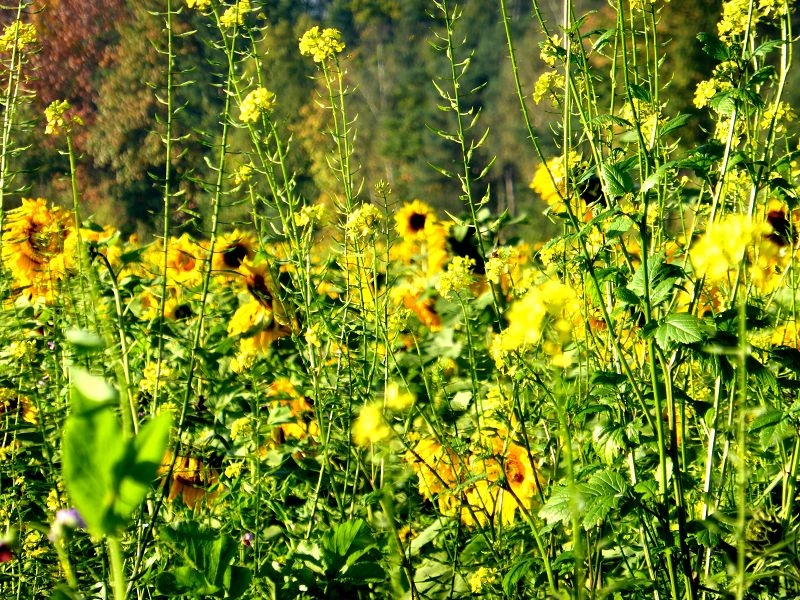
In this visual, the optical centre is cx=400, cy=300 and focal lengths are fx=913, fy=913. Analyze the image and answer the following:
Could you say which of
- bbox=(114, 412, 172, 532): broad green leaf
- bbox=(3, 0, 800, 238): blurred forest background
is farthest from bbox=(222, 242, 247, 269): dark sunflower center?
bbox=(114, 412, 172, 532): broad green leaf

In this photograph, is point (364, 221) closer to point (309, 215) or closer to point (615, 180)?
point (309, 215)

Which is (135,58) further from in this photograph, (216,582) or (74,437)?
(74,437)

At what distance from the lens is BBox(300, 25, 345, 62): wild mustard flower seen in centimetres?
239

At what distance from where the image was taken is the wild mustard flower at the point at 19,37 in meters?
2.33

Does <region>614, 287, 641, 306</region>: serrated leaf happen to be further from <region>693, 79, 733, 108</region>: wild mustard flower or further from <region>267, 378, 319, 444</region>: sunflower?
<region>267, 378, 319, 444</region>: sunflower

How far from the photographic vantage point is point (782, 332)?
2.35 m

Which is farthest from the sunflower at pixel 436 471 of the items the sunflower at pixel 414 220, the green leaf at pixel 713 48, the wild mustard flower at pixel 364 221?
the sunflower at pixel 414 220

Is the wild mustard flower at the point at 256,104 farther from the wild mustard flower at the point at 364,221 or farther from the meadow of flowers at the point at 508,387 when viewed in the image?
the wild mustard flower at the point at 364,221

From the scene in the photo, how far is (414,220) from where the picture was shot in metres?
4.47

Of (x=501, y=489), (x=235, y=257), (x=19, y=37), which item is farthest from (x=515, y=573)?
(x=235, y=257)

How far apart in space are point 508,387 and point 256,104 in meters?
1.01

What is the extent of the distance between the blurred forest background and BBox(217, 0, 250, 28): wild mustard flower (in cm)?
8

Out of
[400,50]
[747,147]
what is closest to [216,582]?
[747,147]

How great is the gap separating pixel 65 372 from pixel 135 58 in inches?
223
